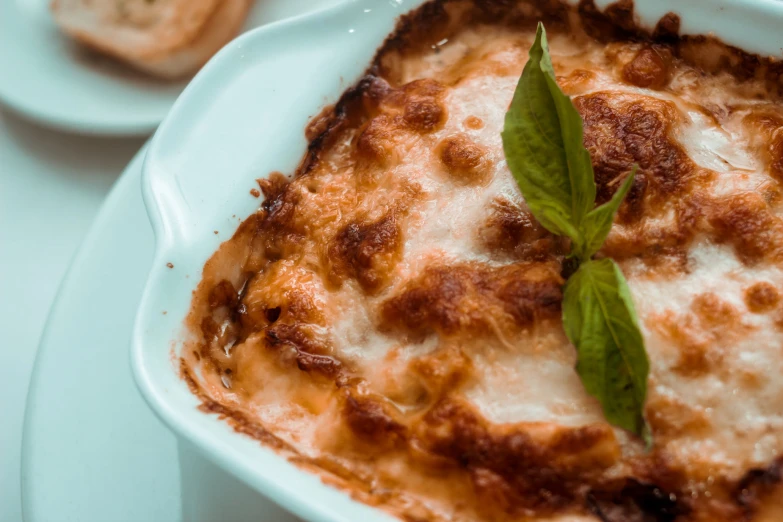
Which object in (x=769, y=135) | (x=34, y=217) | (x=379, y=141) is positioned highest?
(x=769, y=135)

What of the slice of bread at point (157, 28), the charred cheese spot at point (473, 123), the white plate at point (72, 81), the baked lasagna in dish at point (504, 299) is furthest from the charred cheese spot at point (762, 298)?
the slice of bread at point (157, 28)

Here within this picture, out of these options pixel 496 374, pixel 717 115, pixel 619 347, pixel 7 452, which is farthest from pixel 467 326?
pixel 7 452

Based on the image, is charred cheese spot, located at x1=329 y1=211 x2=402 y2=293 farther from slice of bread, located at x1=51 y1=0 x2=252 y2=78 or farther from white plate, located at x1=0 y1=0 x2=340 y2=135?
slice of bread, located at x1=51 y1=0 x2=252 y2=78

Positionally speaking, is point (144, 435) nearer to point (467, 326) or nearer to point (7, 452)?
point (7, 452)

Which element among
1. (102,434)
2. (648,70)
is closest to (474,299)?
(648,70)

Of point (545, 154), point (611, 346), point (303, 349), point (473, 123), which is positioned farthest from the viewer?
point (473, 123)

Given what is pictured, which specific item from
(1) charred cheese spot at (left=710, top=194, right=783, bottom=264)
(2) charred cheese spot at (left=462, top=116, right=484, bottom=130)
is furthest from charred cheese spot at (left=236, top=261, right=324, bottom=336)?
(1) charred cheese spot at (left=710, top=194, right=783, bottom=264)

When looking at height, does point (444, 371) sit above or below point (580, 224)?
below

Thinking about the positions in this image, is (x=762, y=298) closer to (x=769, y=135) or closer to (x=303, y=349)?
(x=769, y=135)
